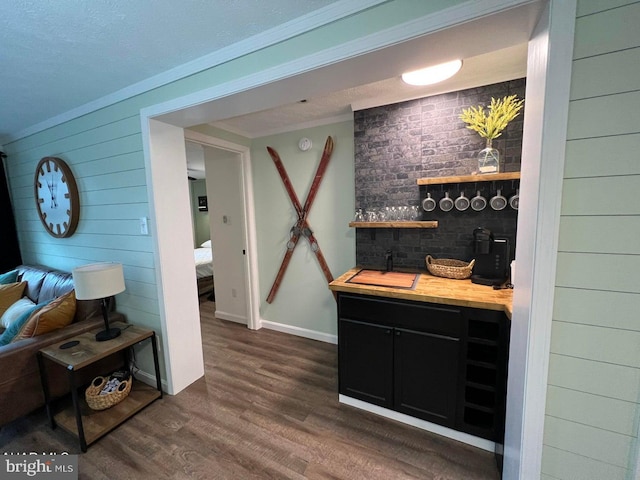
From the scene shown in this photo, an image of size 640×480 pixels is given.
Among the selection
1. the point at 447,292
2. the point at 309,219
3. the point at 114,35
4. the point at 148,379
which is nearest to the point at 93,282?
the point at 148,379

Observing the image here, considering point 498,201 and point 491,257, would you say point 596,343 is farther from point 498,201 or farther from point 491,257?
point 498,201

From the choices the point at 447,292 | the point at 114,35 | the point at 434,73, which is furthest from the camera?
the point at 447,292

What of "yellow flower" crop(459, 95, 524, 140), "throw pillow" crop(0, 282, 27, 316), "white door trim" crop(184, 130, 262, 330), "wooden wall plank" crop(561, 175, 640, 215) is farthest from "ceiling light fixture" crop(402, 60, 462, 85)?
"throw pillow" crop(0, 282, 27, 316)

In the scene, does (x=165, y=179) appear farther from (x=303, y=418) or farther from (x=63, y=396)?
(x=303, y=418)

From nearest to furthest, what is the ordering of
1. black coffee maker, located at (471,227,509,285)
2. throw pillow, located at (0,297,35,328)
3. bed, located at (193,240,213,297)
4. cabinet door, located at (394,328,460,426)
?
cabinet door, located at (394,328,460,426)
black coffee maker, located at (471,227,509,285)
throw pillow, located at (0,297,35,328)
bed, located at (193,240,213,297)

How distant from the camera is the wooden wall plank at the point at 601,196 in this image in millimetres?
828

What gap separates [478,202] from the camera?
189 cm

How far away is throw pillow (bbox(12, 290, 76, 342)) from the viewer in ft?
6.13

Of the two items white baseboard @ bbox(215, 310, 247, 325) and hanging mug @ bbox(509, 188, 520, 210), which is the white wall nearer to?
white baseboard @ bbox(215, 310, 247, 325)

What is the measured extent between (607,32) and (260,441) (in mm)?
2438

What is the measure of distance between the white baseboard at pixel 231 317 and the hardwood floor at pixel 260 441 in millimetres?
1167

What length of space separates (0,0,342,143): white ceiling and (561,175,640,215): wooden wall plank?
114 cm

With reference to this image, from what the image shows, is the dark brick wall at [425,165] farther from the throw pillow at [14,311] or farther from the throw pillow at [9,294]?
the throw pillow at [9,294]

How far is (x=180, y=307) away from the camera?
213 cm
